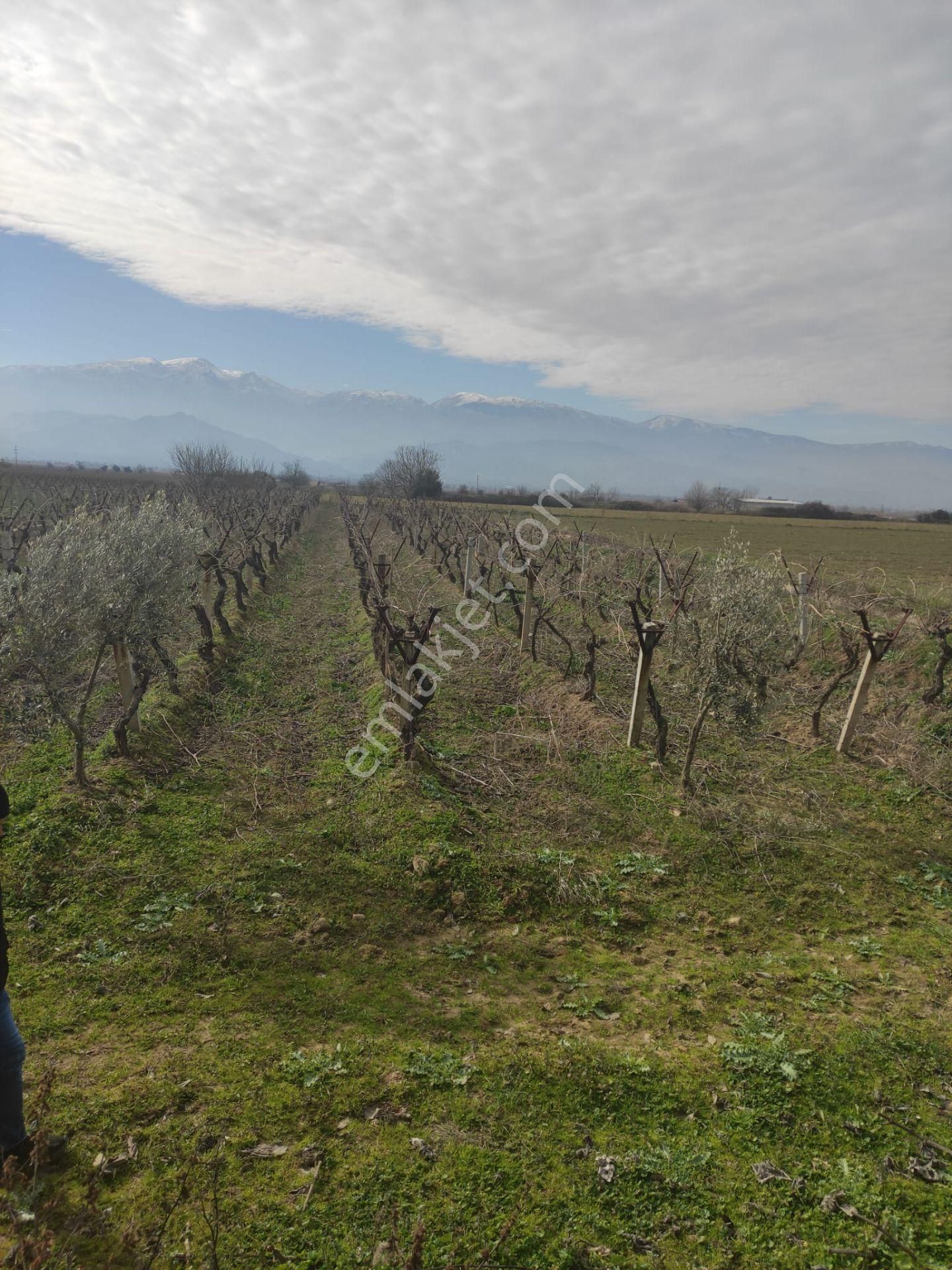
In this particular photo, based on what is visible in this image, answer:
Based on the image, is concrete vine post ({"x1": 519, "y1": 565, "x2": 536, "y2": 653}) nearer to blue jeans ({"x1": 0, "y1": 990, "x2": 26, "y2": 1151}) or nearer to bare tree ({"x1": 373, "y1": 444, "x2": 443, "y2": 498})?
blue jeans ({"x1": 0, "y1": 990, "x2": 26, "y2": 1151})

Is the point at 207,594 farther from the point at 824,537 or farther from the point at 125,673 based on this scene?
the point at 824,537

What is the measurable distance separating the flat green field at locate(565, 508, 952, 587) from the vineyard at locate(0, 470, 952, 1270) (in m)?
18.8

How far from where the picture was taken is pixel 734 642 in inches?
333

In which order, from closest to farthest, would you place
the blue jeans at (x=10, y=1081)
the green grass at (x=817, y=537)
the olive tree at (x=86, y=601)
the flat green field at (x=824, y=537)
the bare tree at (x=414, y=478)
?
the blue jeans at (x=10, y=1081)
the olive tree at (x=86, y=601)
the green grass at (x=817, y=537)
the flat green field at (x=824, y=537)
the bare tree at (x=414, y=478)

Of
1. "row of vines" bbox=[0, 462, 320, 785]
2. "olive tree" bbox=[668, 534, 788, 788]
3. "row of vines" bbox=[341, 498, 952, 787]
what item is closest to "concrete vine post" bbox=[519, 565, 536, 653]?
"row of vines" bbox=[341, 498, 952, 787]

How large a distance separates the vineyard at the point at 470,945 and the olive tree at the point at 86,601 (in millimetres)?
55

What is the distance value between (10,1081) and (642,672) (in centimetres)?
902

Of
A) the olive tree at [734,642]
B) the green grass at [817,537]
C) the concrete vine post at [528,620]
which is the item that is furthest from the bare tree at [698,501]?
the olive tree at [734,642]

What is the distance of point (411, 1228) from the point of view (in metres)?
3.72

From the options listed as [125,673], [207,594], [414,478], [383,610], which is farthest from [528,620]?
[414,478]

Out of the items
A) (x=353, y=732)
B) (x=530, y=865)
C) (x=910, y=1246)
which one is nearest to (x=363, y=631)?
(x=353, y=732)

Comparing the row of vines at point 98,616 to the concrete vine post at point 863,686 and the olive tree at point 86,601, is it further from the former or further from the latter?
the concrete vine post at point 863,686

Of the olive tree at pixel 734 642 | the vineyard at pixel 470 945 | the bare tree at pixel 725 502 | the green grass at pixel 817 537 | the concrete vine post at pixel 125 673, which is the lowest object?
the vineyard at pixel 470 945

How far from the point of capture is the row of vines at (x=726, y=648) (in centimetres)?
876
